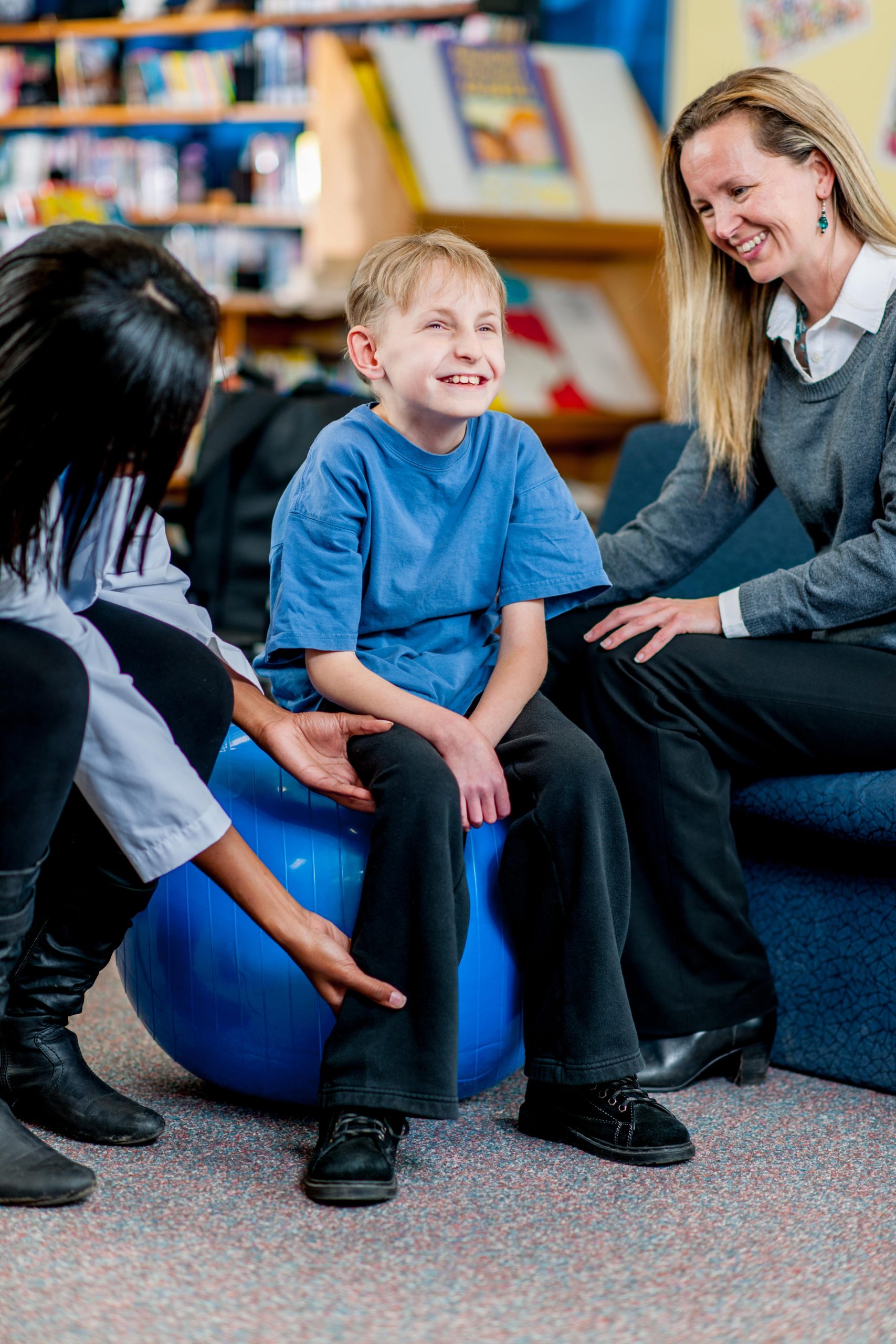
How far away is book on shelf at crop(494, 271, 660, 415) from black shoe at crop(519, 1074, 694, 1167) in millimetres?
2388

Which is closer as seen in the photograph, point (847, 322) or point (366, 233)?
point (847, 322)

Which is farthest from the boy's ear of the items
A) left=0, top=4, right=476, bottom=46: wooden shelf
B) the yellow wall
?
left=0, top=4, right=476, bottom=46: wooden shelf

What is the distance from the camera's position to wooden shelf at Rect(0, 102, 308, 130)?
4.36 meters

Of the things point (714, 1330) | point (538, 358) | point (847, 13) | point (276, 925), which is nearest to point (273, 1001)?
point (276, 925)

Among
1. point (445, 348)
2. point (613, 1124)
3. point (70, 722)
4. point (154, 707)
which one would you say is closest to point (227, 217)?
point (445, 348)

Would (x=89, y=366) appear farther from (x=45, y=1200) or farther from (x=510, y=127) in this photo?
(x=510, y=127)

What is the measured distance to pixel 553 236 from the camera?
133 inches

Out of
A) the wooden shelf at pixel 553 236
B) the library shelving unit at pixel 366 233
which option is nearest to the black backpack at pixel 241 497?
the library shelving unit at pixel 366 233

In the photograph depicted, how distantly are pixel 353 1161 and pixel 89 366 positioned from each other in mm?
667

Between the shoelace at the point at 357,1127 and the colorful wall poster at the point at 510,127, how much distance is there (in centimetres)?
257

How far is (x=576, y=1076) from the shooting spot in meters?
1.19

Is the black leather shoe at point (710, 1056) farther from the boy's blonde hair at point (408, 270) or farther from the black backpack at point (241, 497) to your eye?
the black backpack at point (241, 497)

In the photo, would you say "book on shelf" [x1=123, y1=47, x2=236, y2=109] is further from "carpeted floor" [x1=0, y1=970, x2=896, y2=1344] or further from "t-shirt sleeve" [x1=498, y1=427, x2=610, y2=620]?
"carpeted floor" [x1=0, y1=970, x2=896, y2=1344]

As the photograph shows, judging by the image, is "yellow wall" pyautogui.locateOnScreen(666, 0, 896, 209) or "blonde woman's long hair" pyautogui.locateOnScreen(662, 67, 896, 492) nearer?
"blonde woman's long hair" pyautogui.locateOnScreen(662, 67, 896, 492)
